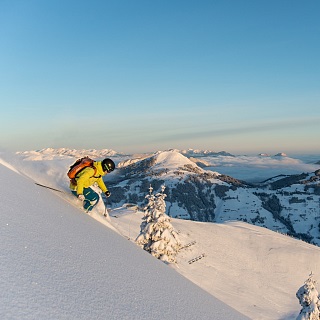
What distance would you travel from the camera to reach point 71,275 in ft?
12.7

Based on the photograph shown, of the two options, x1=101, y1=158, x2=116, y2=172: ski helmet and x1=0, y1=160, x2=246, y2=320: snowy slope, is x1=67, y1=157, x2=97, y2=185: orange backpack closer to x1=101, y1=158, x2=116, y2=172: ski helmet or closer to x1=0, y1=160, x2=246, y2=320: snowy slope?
x1=101, y1=158, x2=116, y2=172: ski helmet

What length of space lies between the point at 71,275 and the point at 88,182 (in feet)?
19.6

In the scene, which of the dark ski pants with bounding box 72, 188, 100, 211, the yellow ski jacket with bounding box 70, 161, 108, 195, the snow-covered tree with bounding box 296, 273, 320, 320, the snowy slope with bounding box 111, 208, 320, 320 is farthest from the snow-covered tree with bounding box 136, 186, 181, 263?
the dark ski pants with bounding box 72, 188, 100, 211

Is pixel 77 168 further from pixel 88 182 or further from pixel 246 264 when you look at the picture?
pixel 246 264

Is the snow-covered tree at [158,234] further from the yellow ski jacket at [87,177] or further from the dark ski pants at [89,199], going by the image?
the dark ski pants at [89,199]

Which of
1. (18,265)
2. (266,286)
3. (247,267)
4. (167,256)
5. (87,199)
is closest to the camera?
(18,265)

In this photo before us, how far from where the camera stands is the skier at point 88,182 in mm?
9227

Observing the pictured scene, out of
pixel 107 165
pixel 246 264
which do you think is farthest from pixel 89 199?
pixel 246 264

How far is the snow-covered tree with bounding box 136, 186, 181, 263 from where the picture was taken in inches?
1038

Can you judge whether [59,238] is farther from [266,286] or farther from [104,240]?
[266,286]

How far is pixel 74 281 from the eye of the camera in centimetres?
376

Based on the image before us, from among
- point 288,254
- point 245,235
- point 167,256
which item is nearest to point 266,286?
point 288,254

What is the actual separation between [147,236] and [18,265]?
23805mm

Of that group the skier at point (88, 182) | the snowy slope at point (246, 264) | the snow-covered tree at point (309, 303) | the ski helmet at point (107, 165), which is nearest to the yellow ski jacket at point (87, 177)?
the skier at point (88, 182)
